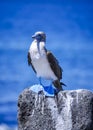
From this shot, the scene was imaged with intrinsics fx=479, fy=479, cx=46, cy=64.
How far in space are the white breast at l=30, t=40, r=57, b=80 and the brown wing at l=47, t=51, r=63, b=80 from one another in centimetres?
6

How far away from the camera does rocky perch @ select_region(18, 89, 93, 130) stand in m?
8.09

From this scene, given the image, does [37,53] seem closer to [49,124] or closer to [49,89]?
[49,89]

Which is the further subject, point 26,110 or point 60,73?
point 60,73

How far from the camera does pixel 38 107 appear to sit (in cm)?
824

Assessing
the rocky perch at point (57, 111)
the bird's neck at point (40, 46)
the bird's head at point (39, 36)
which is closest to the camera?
the rocky perch at point (57, 111)

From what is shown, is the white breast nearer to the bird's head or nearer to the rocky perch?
the bird's head

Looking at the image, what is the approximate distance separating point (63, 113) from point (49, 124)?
30 cm

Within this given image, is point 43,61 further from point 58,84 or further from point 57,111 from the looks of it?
point 57,111

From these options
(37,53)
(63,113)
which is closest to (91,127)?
(63,113)

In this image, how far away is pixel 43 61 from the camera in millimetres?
8719

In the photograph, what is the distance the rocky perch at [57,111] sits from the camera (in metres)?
8.09

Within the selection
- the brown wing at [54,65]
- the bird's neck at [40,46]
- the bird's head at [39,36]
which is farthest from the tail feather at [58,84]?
the bird's head at [39,36]

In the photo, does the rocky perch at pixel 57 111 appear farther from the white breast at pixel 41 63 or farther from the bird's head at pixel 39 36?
the bird's head at pixel 39 36

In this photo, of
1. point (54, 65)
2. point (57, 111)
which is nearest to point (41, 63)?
point (54, 65)
